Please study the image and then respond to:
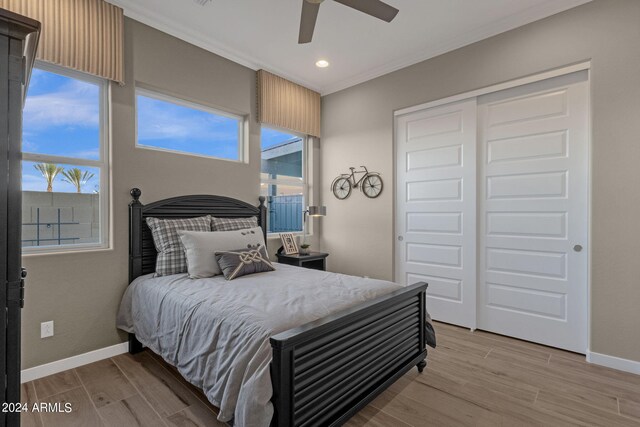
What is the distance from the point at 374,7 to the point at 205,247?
2.25m

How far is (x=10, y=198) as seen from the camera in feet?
3.06

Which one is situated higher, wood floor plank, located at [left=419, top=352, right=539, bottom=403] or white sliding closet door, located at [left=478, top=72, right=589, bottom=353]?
white sliding closet door, located at [left=478, top=72, right=589, bottom=353]

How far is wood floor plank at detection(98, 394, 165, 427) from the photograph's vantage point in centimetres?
184

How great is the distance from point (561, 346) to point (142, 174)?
13.3ft

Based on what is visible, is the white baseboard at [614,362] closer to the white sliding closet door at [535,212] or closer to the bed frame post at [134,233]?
the white sliding closet door at [535,212]

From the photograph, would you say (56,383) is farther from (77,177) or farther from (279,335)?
(279,335)

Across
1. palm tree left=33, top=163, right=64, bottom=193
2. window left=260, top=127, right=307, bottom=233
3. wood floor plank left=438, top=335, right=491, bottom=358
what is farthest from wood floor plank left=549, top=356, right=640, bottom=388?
palm tree left=33, top=163, right=64, bottom=193

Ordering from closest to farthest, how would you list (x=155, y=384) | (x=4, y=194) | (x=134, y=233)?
1. (x=4, y=194)
2. (x=155, y=384)
3. (x=134, y=233)

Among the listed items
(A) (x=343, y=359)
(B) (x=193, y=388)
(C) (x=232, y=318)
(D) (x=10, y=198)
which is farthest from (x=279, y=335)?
(B) (x=193, y=388)

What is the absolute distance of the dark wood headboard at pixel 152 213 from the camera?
2846 mm

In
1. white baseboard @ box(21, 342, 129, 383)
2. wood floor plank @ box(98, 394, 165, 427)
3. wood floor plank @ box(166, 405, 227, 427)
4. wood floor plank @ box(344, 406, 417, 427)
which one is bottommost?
wood floor plank @ box(344, 406, 417, 427)

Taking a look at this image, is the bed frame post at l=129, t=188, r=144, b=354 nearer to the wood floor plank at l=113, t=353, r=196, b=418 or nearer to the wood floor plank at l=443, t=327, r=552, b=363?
the wood floor plank at l=113, t=353, r=196, b=418

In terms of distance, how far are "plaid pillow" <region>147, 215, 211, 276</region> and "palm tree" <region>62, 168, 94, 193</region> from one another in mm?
562

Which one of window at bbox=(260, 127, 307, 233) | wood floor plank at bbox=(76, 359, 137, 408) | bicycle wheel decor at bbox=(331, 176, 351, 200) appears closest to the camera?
wood floor plank at bbox=(76, 359, 137, 408)
